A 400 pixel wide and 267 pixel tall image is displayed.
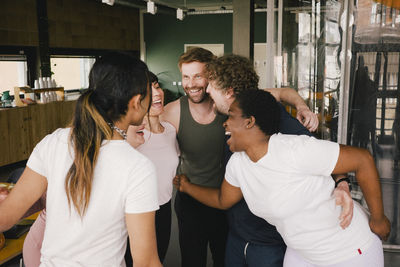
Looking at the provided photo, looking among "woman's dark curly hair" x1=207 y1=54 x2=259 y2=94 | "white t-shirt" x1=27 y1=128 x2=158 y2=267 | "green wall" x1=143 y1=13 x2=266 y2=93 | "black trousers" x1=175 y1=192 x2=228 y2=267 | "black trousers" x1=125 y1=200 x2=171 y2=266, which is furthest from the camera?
"green wall" x1=143 y1=13 x2=266 y2=93

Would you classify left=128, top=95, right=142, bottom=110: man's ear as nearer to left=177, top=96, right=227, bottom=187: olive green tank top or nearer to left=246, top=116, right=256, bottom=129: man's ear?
left=246, top=116, right=256, bottom=129: man's ear

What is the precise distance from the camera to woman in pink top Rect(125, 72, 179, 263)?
6.34 ft

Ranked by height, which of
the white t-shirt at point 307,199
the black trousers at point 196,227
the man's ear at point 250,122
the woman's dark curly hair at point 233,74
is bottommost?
the black trousers at point 196,227

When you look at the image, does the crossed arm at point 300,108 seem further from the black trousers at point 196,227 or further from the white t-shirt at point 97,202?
the white t-shirt at point 97,202

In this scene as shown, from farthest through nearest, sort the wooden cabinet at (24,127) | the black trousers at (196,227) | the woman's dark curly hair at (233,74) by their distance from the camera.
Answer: the wooden cabinet at (24,127) < the black trousers at (196,227) < the woman's dark curly hair at (233,74)

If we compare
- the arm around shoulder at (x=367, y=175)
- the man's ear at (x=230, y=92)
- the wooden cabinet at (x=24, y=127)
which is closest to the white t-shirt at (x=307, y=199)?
the arm around shoulder at (x=367, y=175)

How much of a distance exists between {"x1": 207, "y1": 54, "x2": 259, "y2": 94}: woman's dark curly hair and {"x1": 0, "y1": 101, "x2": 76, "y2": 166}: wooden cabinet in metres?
4.04

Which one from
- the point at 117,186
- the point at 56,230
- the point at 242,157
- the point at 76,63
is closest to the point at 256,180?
the point at 242,157

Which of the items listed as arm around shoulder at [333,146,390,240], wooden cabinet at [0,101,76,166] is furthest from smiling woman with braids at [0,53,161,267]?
wooden cabinet at [0,101,76,166]

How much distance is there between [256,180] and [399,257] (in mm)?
2434

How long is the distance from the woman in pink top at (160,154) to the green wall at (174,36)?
27.7 ft

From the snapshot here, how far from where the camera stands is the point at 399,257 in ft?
10.7

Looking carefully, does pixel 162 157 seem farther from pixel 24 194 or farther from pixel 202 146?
pixel 24 194

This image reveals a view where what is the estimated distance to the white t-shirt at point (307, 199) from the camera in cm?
138
